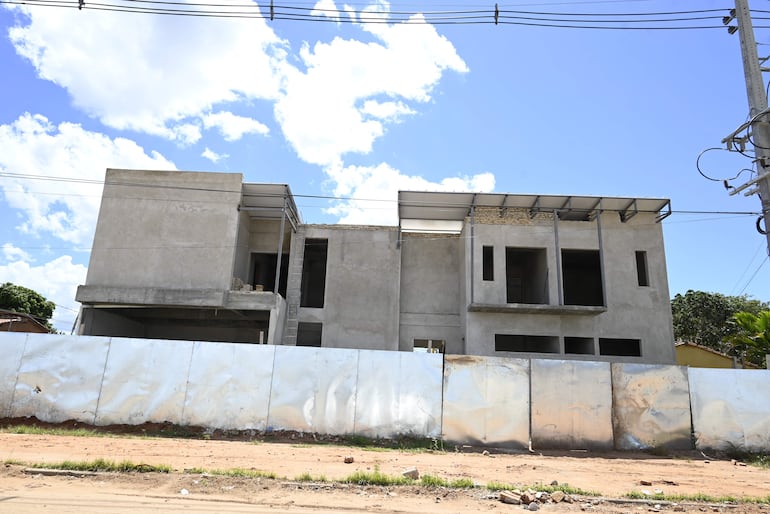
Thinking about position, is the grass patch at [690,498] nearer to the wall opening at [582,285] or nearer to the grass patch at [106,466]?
the grass patch at [106,466]

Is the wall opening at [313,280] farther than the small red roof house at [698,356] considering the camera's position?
Yes

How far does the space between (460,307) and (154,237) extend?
14698 millimetres

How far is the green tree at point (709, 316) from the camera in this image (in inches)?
1454

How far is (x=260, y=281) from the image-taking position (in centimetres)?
2861

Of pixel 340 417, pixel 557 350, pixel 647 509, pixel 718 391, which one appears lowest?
pixel 647 509

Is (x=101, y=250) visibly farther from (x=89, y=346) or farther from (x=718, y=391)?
(x=718, y=391)

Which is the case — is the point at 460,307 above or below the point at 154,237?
below

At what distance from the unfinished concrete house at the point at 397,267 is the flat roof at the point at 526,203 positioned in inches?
3.0

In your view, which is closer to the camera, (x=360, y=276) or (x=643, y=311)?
(x=643, y=311)

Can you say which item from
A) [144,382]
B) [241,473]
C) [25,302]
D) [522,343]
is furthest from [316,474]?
[25,302]

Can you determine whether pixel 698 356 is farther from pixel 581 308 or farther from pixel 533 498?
pixel 533 498

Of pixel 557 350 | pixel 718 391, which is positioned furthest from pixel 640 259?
pixel 718 391

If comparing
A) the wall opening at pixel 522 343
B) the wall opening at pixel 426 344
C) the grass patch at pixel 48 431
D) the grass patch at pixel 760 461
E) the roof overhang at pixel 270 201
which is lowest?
the grass patch at pixel 48 431

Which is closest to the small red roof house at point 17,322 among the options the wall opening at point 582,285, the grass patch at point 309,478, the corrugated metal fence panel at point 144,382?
the corrugated metal fence panel at point 144,382
